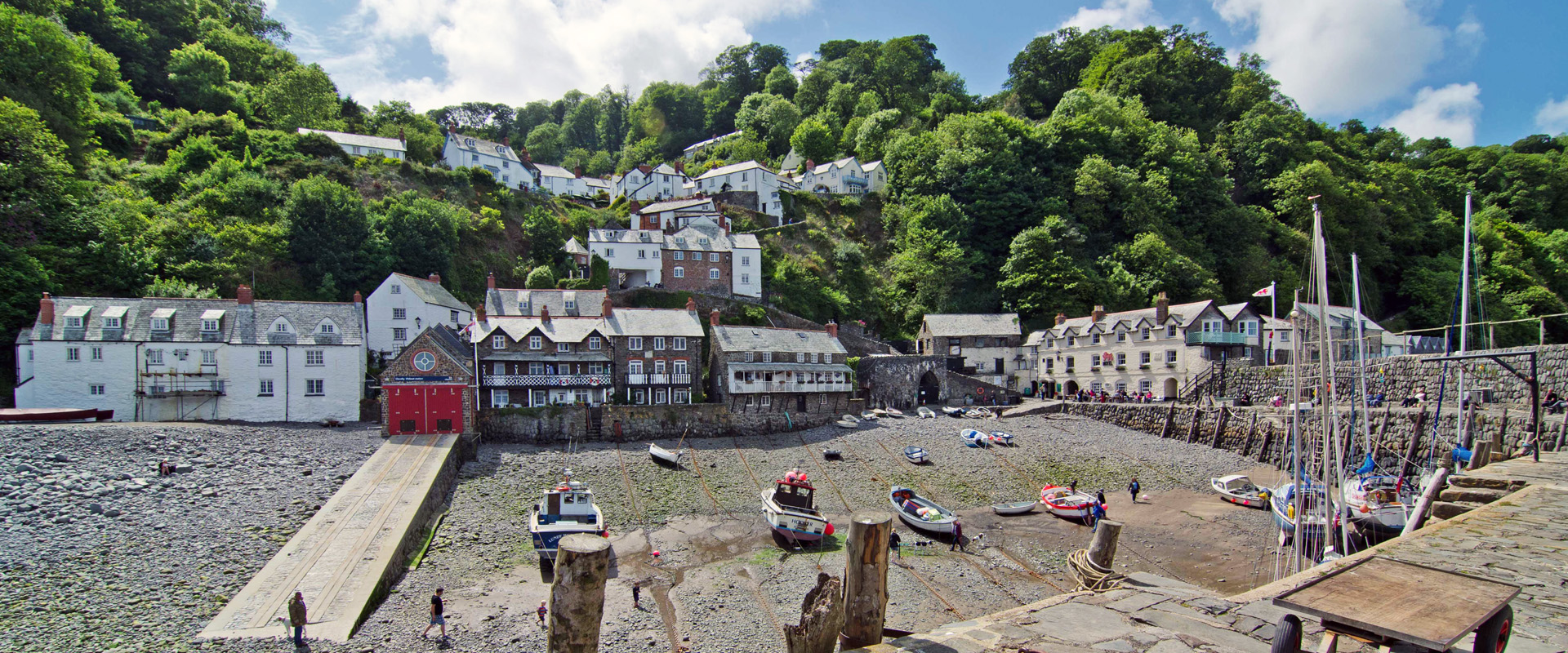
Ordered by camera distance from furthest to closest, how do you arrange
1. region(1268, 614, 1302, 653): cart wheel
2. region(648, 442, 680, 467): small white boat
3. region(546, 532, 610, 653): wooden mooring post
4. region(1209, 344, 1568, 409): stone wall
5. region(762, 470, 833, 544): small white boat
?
region(648, 442, 680, 467): small white boat
region(1209, 344, 1568, 409): stone wall
region(762, 470, 833, 544): small white boat
region(546, 532, 610, 653): wooden mooring post
region(1268, 614, 1302, 653): cart wheel

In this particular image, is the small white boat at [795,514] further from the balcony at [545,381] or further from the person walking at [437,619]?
the balcony at [545,381]

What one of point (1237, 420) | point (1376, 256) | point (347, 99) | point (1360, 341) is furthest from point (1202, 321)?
point (347, 99)

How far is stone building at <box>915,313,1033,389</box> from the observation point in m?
48.4

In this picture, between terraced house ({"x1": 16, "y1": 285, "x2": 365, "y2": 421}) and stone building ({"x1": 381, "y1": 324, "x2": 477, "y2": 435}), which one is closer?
terraced house ({"x1": 16, "y1": 285, "x2": 365, "y2": 421})

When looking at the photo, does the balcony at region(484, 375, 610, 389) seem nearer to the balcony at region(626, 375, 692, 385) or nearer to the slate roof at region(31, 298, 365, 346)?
the balcony at region(626, 375, 692, 385)

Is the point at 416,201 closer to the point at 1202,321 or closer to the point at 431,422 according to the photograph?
the point at 431,422

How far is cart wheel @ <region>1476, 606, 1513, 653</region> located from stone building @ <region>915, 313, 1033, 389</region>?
41937 millimetres

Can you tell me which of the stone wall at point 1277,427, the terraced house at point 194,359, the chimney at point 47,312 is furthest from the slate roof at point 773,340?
the chimney at point 47,312

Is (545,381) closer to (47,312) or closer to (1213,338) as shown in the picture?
(47,312)

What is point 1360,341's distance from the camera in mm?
25875

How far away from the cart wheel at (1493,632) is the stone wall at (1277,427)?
59.0 feet

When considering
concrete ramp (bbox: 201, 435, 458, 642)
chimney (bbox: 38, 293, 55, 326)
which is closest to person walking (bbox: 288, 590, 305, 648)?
concrete ramp (bbox: 201, 435, 458, 642)

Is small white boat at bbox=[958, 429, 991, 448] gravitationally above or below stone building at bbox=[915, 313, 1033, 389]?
below

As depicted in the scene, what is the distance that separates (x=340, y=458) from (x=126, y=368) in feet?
41.2
